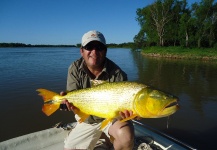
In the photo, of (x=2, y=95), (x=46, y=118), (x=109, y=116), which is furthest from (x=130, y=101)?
(x=2, y=95)

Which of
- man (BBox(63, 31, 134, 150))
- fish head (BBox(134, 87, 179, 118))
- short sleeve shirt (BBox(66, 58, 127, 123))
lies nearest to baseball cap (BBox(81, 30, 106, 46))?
man (BBox(63, 31, 134, 150))

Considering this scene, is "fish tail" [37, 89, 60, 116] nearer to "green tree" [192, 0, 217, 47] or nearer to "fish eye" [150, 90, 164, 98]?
"fish eye" [150, 90, 164, 98]

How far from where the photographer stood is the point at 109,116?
9.36 feet

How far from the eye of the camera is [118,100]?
2.70m

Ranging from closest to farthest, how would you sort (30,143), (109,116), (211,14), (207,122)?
1. (109,116)
2. (30,143)
3. (207,122)
4. (211,14)

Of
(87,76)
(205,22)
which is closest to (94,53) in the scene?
(87,76)

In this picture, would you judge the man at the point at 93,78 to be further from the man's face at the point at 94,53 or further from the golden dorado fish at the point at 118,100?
the golden dorado fish at the point at 118,100

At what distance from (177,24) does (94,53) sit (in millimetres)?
52726

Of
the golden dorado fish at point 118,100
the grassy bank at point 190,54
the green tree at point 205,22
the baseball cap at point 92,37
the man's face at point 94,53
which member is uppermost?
the green tree at point 205,22

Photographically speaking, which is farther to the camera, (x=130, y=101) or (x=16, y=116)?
(x=16, y=116)

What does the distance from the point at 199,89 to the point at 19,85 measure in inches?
423

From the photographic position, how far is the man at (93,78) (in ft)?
11.4

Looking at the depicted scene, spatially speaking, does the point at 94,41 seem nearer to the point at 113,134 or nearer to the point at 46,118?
the point at 113,134

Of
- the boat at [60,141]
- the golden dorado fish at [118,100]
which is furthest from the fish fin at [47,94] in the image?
the boat at [60,141]
